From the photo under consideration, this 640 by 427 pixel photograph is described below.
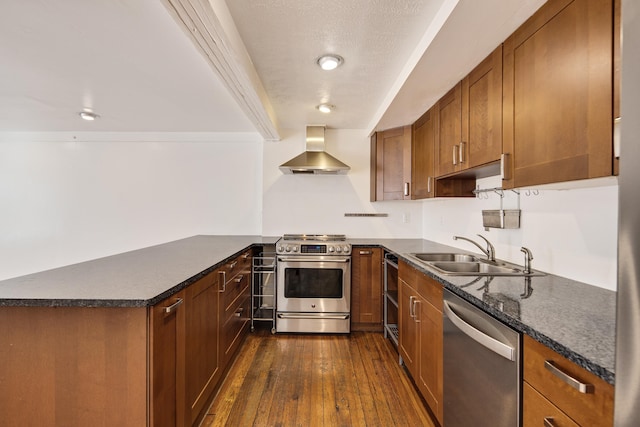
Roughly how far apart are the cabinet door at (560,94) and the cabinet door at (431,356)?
2.81ft

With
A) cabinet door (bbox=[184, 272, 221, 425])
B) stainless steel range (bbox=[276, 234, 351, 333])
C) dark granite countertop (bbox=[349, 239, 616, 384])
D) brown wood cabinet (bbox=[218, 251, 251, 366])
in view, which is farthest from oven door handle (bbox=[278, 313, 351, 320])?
dark granite countertop (bbox=[349, 239, 616, 384])

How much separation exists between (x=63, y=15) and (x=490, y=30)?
2.22m

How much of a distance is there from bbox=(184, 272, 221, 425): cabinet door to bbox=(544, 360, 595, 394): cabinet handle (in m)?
1.50

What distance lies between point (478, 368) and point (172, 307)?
1359mm

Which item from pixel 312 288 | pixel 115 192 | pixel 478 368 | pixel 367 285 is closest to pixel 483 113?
pixel 478 368

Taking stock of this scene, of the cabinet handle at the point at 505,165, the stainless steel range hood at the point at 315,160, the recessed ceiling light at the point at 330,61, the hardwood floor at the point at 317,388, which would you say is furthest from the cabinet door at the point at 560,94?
the stainless steel range hood at the point at 315,160

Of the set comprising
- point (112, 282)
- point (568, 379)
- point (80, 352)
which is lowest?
point (80, 352)

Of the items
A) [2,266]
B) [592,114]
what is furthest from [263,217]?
[2,266]

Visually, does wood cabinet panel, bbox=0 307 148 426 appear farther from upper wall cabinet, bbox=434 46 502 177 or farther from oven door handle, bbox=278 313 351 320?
upper wall cabinet, bbox=434 46 502 177

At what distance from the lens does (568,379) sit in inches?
30.5

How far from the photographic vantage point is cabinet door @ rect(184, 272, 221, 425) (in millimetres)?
1513

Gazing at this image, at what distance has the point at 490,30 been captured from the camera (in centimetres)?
142

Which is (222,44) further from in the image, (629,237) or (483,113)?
(629,237)

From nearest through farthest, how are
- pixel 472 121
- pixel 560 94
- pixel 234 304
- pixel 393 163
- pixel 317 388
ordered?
1. pixel 560 94
2. pixel 472 121
3. pixel 317 388
4. pixel 234 304
5. pixel 393 163
